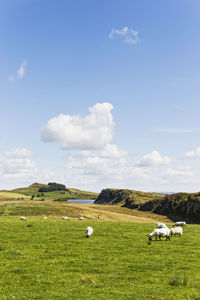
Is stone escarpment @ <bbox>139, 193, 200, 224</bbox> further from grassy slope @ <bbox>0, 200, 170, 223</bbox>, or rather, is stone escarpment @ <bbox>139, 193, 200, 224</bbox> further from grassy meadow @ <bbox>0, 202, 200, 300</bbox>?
grassy meadow @ <bbox>0, 202, 200, 300</bbox>

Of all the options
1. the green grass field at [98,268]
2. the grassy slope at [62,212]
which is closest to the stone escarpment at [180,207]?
the grassy slope at [62,212]

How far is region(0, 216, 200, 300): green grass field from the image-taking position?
1304cm

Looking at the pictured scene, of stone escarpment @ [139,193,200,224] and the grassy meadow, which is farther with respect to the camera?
stone escarpment @ [139,193,200,224]

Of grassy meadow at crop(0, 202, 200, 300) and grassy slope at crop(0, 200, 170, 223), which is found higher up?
grassy meadow at crop(0, 202, 200, 300)

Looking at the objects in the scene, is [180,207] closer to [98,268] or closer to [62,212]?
[62,212]

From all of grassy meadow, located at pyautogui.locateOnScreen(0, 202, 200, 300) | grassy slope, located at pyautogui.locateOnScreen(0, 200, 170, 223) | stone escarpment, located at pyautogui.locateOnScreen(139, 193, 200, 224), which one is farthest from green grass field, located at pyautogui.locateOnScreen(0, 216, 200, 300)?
stone escarpment, located at pyautogui.locateOnScreen(139, 193, 200, 224)

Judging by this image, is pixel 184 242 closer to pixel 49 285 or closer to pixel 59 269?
pixel 59 269

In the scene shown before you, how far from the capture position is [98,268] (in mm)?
16562

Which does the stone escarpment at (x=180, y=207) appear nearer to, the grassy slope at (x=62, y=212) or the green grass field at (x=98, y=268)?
the grassy slope at (x=62, y=212)

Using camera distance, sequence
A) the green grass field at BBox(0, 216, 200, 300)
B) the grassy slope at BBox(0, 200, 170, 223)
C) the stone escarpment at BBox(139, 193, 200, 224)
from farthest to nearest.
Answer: the stone escarpment at BBox(139, 193, 200, 224) < the grassy slope at BBox(0, 200, 170, 223) < the green grass field at BBox(0, 216, 200, 300)

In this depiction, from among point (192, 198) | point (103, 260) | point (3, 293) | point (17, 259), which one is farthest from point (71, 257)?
point (192, 198)

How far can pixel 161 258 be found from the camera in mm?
18969

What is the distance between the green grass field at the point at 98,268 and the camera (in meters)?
13.0

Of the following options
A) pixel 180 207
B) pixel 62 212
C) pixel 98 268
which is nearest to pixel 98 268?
pixel 98 268
